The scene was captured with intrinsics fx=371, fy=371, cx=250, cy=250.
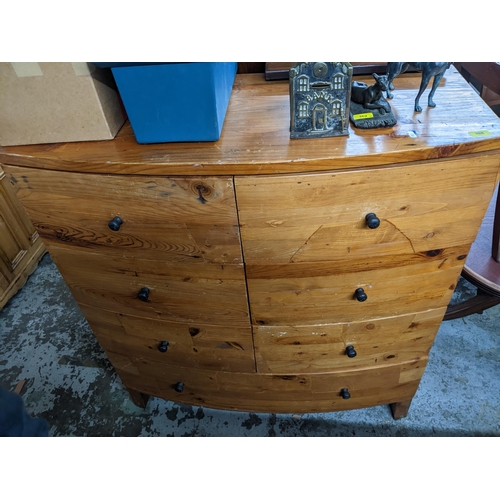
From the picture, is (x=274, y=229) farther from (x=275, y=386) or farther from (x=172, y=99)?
(x=275, y=386)

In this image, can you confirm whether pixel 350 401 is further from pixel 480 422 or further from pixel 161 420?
pixel 161 420

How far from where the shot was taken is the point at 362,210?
31.8 inches

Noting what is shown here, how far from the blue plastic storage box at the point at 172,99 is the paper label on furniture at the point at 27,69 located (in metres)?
0.14

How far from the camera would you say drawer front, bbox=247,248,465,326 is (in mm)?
924

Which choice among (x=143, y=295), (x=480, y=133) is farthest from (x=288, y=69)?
(x=143, y=295)

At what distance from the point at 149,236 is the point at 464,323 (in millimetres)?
1619

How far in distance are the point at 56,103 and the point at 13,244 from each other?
158 centimetres

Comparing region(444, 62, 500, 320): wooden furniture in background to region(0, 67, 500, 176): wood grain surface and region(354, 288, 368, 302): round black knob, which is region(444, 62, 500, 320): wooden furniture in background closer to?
region(0, 67, 500, 176): wood grain surface

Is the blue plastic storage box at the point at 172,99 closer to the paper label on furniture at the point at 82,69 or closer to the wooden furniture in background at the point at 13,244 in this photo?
the paper label on furniture at the point at 82,69

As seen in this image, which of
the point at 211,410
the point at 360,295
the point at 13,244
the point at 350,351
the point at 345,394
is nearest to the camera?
the point at 360,295

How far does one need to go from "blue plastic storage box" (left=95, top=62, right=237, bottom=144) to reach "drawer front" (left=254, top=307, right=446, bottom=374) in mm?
584

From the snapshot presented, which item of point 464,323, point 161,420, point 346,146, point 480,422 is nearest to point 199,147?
point 346,146

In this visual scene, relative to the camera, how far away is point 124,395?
1.66 m
